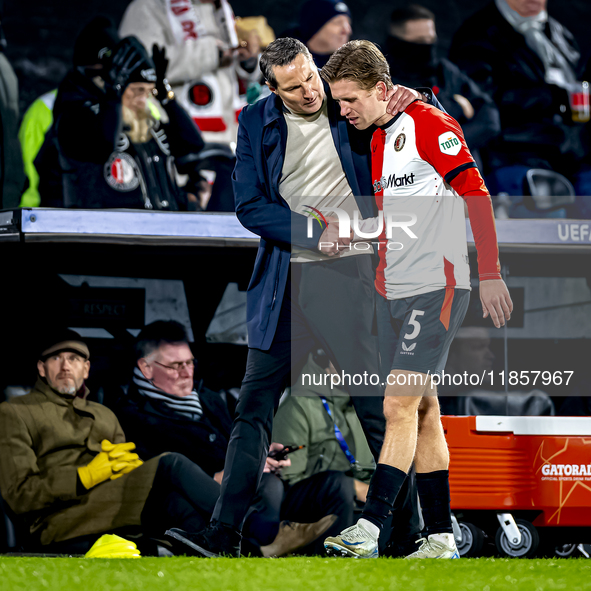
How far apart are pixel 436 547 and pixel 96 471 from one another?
6.84ft

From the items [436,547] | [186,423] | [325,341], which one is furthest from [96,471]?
[436,547]

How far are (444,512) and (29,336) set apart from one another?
2782mm

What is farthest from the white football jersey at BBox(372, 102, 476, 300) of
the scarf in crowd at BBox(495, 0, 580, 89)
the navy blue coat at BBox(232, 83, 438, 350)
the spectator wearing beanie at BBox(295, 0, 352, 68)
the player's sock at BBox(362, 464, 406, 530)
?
the scarf in crowd at BBox(495, 0, 580, 89)

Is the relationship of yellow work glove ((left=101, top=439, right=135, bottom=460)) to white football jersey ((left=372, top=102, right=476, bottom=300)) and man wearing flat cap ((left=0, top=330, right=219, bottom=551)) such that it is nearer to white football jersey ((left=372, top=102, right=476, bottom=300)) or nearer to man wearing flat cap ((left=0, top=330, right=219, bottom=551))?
man wearing flat cap ((left=0, top=330, right=219, bottom=551))

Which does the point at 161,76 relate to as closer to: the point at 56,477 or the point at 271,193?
the point at 56,477

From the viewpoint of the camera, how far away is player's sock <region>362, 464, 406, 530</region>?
2420 millimetres

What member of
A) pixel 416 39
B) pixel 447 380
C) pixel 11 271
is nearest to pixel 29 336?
pixel 11 271

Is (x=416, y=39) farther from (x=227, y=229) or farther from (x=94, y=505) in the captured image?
(x=94, y=505)

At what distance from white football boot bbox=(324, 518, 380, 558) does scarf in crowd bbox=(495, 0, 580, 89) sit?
4091mm

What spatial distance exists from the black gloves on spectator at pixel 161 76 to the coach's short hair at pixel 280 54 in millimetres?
2676

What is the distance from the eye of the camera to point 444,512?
8.35 feet

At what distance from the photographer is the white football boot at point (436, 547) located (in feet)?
8.11

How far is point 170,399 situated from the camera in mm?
4410

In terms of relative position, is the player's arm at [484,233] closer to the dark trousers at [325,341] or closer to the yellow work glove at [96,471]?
the dark trousers at [325,341]
